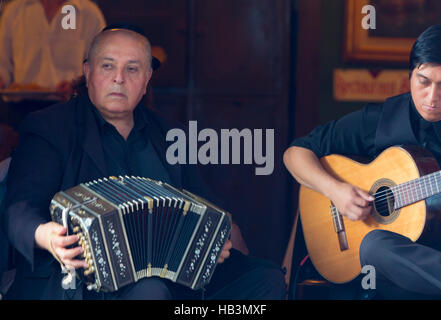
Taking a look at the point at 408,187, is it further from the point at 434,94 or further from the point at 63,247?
the point at 63,247

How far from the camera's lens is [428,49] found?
8.87 ft

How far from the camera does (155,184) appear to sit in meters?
2.43

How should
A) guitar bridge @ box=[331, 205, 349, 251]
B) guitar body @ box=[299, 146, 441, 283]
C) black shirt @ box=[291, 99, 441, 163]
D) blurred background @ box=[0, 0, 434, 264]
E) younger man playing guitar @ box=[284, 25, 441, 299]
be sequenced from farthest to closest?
blurred background @ box=[0, 0, 434, 264] < guitar bridge @ box=[331, 205, 349, 251] < black shirt @ box=[291, 99, 441, 163] < guitar body @ box=[299, 146, 441, 283] < younger man playing guitar @ box=[284, 25, 441, 299]

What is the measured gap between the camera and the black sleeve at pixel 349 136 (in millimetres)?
2977

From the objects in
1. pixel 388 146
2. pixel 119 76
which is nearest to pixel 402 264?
pixel 388 146

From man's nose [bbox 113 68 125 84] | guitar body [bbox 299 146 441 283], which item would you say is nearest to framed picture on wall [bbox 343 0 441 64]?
guitar body [bbox 299 146 441 283]

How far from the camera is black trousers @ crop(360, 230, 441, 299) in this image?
8.05ft

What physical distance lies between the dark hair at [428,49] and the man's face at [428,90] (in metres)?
0.02

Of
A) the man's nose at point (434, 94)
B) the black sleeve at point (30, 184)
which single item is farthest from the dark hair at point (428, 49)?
the black sleeve at point (30, 184)

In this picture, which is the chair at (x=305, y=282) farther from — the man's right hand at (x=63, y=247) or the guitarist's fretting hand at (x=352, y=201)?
the man's right hand at (x=63, y=247)

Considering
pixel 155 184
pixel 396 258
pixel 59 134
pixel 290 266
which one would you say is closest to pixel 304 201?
pixel 290 266

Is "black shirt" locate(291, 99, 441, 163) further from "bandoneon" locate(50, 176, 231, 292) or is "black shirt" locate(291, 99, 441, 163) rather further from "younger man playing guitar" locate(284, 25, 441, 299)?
"bandoneon" locate(50, 176, 231, 292)

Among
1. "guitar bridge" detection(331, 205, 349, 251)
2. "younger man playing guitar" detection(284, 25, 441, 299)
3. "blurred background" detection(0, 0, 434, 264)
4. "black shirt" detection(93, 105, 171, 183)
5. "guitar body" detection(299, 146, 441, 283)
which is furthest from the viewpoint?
"blurred background" detection(0, 0, 434, 264)

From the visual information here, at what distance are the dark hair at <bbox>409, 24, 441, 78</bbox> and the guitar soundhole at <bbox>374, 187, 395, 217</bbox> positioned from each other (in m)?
0.56
